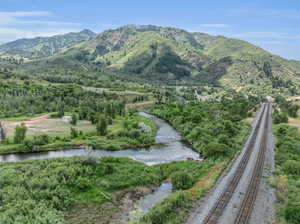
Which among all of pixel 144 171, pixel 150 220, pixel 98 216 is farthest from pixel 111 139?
pixel 150 220

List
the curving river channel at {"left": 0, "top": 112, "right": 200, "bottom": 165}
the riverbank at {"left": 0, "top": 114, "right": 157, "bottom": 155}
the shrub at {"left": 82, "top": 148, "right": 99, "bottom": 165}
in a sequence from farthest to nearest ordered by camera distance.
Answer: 1. the riverbank at {"left": 0, "top": 114, "right": 157, "bottom": 155}
2. the curving river channel at {"left": 0, "top": 112, "right": 200, "bottom": 165}
3. the shrub at {"left": 82, "top": 148, "right": 99, "bottom": 165}

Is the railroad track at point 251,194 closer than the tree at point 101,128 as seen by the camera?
Yes

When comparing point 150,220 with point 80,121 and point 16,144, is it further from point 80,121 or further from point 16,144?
point 80,121

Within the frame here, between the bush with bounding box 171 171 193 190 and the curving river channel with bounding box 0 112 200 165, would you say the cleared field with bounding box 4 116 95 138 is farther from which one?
the bush with bounding box 171 171 193 190

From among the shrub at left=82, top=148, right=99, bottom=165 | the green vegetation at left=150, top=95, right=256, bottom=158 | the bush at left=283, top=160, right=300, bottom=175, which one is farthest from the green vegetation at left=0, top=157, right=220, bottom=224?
the bush at left=283, top=160, right=300, bottom=175

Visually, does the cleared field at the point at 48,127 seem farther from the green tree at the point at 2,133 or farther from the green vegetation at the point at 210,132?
the green vegetation at the point at 210,132

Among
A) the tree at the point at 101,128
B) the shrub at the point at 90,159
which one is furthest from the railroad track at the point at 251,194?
the tree at the point at 101,128
